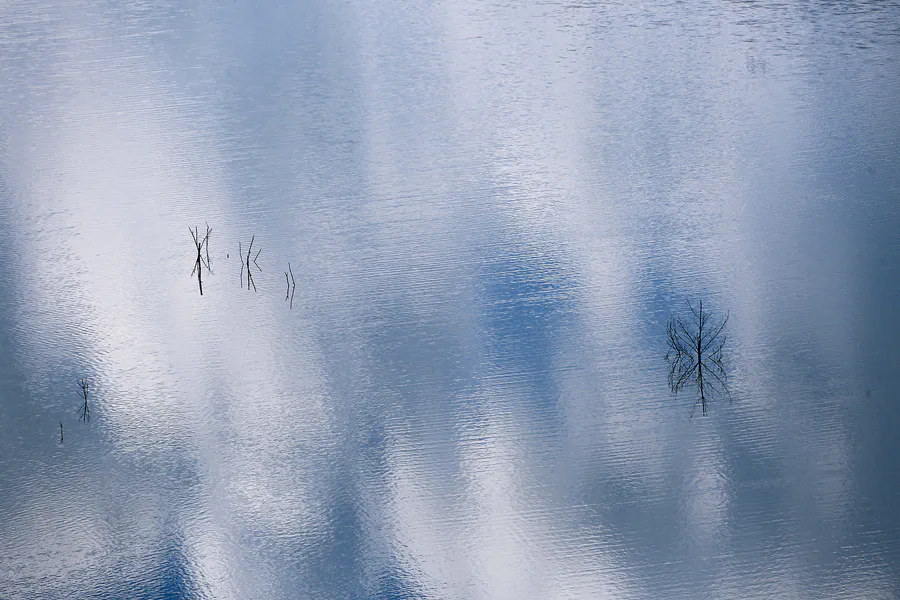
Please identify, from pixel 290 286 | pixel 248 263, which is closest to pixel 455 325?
pixel 290 286

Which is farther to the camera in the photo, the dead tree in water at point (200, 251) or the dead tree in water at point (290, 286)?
the dead tree in water at point (200, 251)

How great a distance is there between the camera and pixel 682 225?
4.23 metres

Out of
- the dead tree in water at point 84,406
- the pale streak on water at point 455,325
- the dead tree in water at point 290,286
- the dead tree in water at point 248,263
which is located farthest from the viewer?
the dead tree in water at point 248,263

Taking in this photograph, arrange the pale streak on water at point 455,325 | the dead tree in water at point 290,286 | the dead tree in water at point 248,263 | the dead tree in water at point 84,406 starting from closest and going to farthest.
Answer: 1. the pale streak on water at point 455,325
2. the dead tree in water at point 84,406
3. the dead tree in water at point 290,286
4. the dead tree in water at point 248,263

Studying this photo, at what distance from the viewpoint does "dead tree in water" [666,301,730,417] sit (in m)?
3.32

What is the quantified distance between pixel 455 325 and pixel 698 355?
0.77 m

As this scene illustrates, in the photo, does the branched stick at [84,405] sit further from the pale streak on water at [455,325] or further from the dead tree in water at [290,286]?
the dead tree in water at [290,286]

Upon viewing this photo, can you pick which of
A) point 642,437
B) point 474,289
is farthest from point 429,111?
point 642,437

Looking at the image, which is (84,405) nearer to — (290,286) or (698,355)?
(290,286)

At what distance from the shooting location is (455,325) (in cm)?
368

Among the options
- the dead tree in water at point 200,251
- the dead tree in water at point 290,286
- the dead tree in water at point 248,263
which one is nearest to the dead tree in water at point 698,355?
the dead tree in water at point 290,286

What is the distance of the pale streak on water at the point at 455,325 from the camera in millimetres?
2705

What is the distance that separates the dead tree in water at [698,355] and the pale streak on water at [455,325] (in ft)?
0.15

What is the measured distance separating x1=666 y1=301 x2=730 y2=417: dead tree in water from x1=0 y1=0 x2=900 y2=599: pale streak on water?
0.05 m
